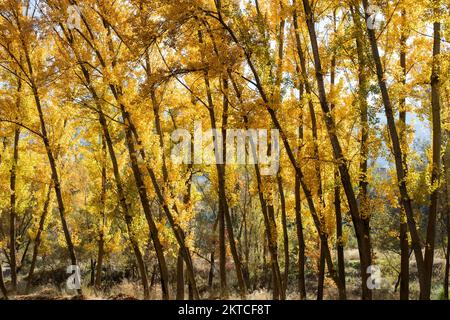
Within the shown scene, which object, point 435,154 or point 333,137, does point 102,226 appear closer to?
point 333,137

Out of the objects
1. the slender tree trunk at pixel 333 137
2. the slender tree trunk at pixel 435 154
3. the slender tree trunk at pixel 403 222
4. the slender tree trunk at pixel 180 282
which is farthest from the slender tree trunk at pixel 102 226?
the slender tree trunk at pixel 435 154

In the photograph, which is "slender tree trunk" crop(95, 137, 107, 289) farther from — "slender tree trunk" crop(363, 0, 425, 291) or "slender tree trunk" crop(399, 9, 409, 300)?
"slender tree trunk" crop(363, 0, 425, 291)

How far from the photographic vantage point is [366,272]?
26.5 feet

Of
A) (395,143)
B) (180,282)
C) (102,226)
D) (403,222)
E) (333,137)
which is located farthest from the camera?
(102,226)

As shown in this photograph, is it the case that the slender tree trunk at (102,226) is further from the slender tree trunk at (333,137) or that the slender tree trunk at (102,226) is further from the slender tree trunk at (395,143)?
the slender tree trunk at (395,143)

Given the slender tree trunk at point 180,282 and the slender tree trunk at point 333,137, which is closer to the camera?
the slender tree trunk at point 333,137

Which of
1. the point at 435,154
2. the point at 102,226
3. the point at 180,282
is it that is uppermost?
the point at 435,154

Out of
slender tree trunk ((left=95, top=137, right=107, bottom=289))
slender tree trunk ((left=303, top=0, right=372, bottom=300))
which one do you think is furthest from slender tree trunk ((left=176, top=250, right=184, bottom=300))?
slender tree trunk ((left=303, top=0, right=372, bottom=300))

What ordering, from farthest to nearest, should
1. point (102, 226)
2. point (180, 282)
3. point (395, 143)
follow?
point (102, 226)
point (180, 282)
point (395, 143)

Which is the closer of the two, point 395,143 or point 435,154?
point 395,143

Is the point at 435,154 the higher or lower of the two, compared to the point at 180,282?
higher

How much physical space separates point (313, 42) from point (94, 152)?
10150 millimetres

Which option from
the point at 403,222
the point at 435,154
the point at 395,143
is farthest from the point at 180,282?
the point at 395,143

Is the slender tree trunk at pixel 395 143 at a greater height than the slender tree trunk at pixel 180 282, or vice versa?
the slender tree trunk at pixel 395 143
